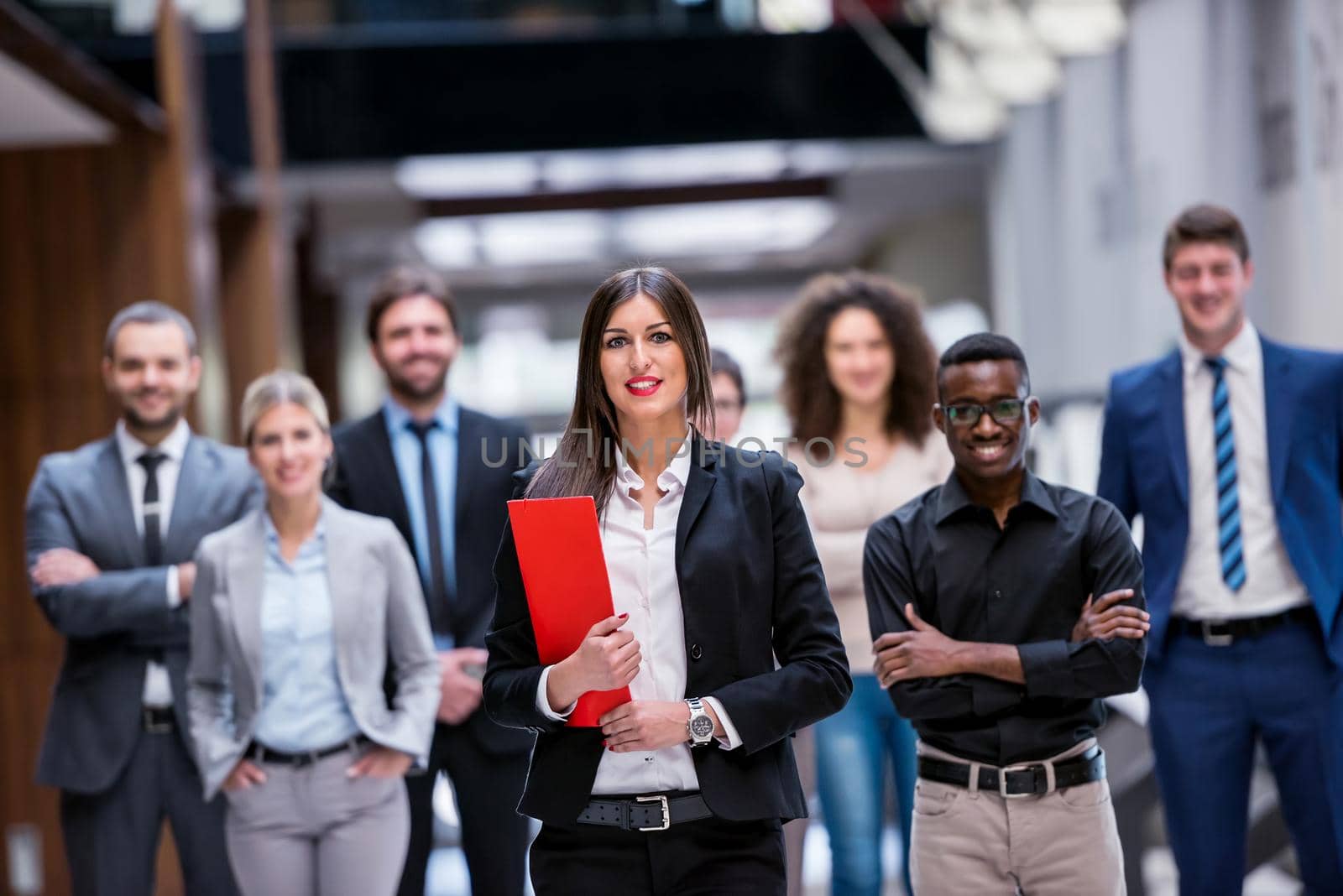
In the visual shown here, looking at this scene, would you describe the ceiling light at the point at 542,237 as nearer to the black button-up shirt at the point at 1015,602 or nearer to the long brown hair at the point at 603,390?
the black button-up shirt at the point at 1015,602

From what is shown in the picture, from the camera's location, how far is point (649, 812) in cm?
217

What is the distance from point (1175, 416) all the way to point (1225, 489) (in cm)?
20

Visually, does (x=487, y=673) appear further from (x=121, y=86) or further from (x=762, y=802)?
(x=121, y=86)

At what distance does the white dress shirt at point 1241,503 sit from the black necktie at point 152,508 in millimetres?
2380

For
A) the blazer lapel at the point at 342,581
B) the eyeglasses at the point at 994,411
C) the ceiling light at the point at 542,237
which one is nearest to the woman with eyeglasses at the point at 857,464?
the eyeglasses at the point at 994,411

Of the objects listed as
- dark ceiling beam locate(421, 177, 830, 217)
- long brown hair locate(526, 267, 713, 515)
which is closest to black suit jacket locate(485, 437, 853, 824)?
long brown hair locate(526, 267, 713, 515)

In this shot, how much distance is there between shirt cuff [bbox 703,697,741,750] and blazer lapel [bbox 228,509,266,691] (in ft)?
4.42

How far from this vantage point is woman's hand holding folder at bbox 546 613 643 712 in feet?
6.77

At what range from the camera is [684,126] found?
8930 millimetres

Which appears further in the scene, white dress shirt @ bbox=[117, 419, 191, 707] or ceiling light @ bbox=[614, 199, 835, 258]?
ceiling light @ bbox=[614, 199, 835, 258]

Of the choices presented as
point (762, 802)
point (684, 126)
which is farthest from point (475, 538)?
point (684, 126)

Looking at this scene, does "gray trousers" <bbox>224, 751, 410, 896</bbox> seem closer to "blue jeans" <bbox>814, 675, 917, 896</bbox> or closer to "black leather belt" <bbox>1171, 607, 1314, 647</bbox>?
"blue jeans" <bbox>814, 675, 917, 896</bbox>

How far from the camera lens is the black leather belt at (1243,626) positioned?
3.20 meters

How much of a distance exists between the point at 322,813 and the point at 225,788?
0.23 m
